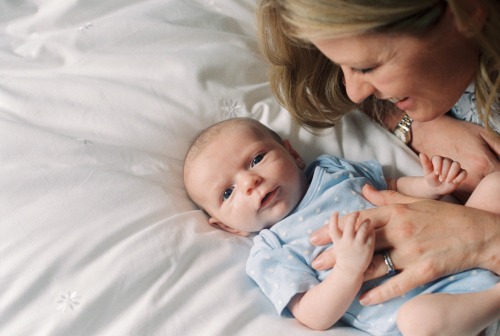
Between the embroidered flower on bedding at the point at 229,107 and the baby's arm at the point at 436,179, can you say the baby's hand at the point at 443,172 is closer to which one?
the baby's arm at the point at 436,179

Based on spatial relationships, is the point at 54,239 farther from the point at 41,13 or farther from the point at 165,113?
the point at 41,13

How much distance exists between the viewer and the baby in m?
1.11

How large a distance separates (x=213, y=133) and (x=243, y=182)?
0.47ft

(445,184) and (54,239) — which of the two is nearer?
(54,239)

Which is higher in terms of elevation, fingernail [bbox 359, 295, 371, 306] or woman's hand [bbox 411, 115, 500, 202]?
woman's hand [bbox 411, 115, 500, 202]

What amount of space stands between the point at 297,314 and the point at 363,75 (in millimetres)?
437

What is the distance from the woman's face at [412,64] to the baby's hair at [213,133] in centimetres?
34

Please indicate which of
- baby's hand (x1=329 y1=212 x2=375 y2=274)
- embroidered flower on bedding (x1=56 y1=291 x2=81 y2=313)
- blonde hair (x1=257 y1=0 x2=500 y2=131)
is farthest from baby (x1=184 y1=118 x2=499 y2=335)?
embroidered flower on bedding (x1=56 y1=291 x2=81 y2=313)

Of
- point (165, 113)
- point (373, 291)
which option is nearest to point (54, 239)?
point (165, 113)

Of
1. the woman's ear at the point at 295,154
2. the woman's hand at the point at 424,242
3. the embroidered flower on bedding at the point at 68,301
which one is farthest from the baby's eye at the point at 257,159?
the embroidered flower on bedding at the point at 68,301

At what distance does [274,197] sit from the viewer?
1335 mm

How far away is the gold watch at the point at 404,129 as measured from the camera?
1.56 m

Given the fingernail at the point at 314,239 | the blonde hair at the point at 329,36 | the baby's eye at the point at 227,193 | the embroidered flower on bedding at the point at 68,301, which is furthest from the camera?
the baby's eye at the point at 227,193

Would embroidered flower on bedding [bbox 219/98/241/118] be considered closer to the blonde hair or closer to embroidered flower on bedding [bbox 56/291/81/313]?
the blonde hair
